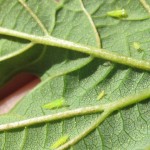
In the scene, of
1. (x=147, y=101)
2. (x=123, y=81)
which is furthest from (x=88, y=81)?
(x=147, y=101)

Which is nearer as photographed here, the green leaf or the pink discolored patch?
the green leaf

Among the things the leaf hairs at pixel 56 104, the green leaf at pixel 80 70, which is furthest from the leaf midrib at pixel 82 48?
the leaf hairs at pixel 56 104

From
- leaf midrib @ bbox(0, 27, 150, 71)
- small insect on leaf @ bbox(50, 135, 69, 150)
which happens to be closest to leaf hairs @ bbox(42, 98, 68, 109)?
small insect on leaf @ bbox(50, 135, 69, 150)

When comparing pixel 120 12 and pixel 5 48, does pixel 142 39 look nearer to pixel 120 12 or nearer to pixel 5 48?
pixel 120 12

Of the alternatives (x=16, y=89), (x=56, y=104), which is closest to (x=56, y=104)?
(x=56, y=104)

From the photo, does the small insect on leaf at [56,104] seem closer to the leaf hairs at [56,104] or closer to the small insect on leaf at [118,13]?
the leaf hairs at [56,104]

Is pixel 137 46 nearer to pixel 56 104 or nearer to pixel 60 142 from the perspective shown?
pixel 56 104

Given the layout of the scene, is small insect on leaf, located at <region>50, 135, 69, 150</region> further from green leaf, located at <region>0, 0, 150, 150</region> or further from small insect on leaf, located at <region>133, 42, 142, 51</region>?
small insect on leaf, located at <region>133, 42, 142, 51</region>
